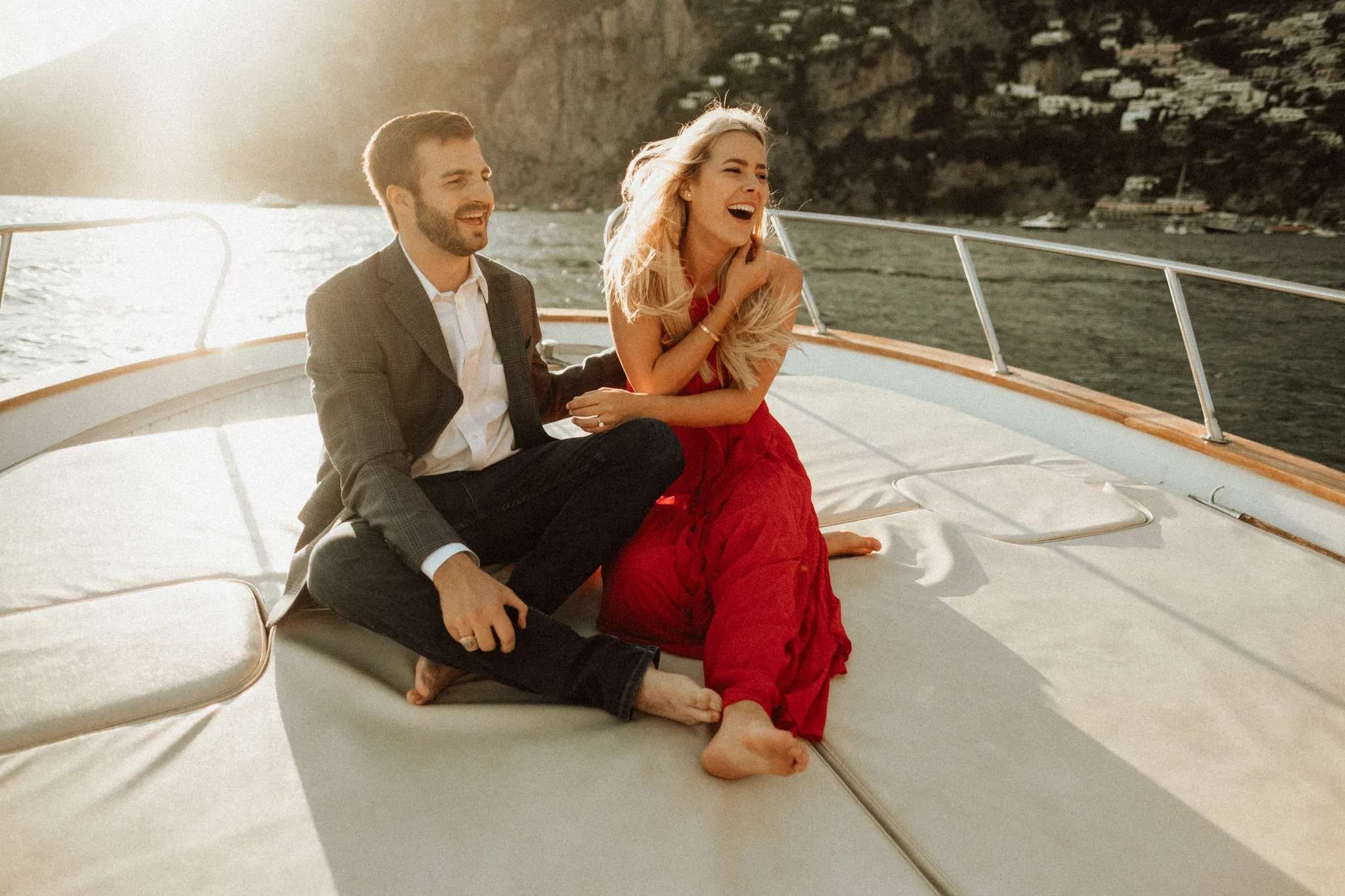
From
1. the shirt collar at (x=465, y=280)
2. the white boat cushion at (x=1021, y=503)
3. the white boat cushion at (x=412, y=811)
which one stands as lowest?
the white boat cushion at (x=1021, y=503)

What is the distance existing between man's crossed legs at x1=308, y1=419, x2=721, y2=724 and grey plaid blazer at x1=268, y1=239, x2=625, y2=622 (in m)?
0.07

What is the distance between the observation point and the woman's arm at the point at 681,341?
1.56 m

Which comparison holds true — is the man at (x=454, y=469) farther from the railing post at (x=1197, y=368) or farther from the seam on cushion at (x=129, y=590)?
the railing post at (x=1197, y=368)

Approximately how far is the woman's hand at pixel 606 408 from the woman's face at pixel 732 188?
0.38 meters

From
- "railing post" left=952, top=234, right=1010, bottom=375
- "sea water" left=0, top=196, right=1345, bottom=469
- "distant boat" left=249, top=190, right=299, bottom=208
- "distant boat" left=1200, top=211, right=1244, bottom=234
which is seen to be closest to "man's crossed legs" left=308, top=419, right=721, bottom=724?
"railing post" left=952, top=234, right=1010, bottom=375

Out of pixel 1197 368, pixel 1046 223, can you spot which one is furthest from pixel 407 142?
pixel 1046 223

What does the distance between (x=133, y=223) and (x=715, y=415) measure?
2377 millimetres

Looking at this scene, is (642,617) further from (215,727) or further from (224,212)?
(224,212)

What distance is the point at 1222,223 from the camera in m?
50.2

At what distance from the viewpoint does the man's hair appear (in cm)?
138

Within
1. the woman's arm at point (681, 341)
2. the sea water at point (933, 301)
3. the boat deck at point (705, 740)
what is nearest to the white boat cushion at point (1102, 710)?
the boat deck at point (705, 740)

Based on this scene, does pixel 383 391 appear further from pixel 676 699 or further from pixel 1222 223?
pixel 1222 223

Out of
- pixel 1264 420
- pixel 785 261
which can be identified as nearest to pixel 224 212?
pixel 1264 420

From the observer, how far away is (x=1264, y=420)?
16.8 meters
